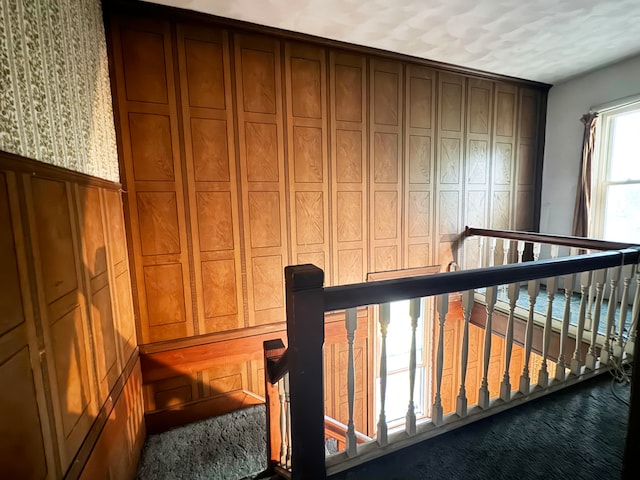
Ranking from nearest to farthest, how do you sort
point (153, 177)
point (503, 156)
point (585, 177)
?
point (153, 177) → point (585, 177) → point (503, 156)

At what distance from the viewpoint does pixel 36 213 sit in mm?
1258

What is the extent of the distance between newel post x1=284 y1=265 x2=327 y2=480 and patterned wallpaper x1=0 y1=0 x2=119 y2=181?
117 cm

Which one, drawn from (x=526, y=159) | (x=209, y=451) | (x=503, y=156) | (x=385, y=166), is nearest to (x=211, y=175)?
(x=385, y=166)

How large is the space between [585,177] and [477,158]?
3.94 feet

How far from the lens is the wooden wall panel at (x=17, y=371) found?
100 cm

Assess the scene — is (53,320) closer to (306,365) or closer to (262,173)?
(306,365)

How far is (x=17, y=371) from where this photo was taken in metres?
1.07

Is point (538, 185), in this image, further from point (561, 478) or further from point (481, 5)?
point (561, 478)

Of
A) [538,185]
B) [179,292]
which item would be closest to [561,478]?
[179,292]

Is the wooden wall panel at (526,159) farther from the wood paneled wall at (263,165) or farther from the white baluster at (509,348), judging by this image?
the white baluster at (509,348)

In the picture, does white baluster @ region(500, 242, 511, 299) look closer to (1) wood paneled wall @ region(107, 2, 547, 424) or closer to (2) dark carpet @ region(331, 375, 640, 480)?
(1) wood paneled wall @ region(107, 2, 547, 424)

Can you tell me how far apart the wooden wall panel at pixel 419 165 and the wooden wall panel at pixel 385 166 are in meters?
0.10

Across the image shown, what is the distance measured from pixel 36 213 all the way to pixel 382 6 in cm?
268

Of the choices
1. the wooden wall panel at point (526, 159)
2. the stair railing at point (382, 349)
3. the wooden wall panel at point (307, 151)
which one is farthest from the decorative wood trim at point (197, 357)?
the wooden wall panel at point (526, 159)
